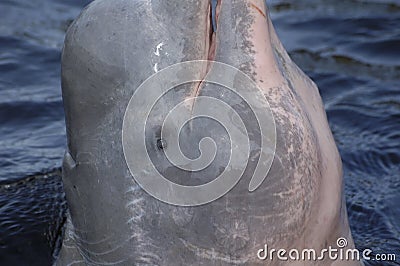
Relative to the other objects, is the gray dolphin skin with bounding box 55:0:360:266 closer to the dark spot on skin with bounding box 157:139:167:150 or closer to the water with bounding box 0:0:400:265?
the dark spot on skin with bounding box 157:139:167:150

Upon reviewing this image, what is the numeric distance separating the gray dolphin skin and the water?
143 centimetres

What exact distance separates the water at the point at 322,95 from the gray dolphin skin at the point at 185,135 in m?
1.43

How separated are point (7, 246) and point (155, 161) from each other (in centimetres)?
170

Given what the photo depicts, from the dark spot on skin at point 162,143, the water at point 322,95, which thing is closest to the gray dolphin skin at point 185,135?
the dark spot on skin at point 162,143

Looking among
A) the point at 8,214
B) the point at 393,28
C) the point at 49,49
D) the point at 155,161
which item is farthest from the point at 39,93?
the point at 155,161

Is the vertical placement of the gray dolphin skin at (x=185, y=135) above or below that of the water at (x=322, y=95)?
above

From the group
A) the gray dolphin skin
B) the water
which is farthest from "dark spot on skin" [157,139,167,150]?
Result: the water

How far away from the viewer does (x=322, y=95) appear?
23.3 ft

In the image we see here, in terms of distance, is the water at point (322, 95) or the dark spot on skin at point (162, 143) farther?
the water at point (322, 95)

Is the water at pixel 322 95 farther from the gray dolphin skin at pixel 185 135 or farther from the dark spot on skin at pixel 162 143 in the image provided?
the dark spot on skin at pixel 162 143

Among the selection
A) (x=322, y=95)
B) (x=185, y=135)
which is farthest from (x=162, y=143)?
(x=322, y=95)

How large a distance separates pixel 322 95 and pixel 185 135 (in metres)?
4.14

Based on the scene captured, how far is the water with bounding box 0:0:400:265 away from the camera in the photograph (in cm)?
495

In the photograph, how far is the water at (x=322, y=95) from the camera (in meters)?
4.95
